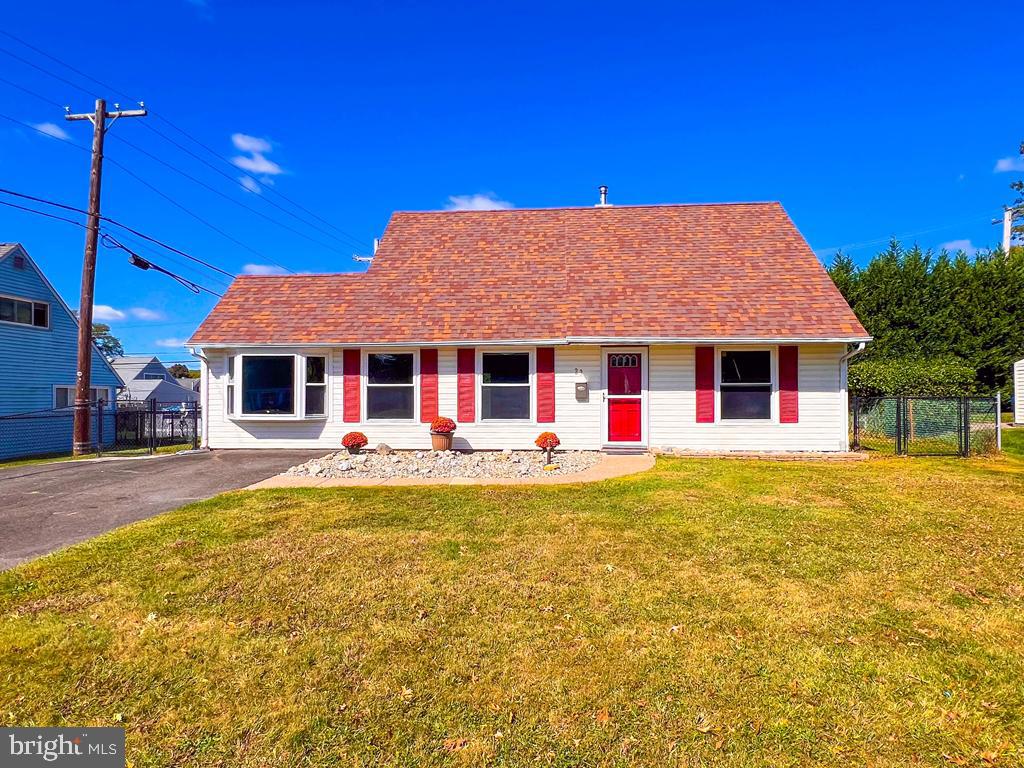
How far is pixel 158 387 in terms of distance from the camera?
122ft

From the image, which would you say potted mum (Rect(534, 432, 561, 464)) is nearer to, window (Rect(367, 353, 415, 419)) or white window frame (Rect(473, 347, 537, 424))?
white window frame (Rect(473, 347, 537, 424))

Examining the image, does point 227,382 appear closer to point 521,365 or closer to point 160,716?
point 521,365

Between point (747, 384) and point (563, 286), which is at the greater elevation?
point (563, 286)

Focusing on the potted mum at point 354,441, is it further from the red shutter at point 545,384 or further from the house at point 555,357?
the red shutter at point 545,384

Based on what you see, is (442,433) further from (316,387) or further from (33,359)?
(33,359)

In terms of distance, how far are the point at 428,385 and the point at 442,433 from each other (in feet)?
4.14

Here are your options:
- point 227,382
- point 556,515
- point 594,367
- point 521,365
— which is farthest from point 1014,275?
point 227,382

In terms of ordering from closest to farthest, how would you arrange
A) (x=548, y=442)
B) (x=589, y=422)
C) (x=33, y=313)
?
(x=548, y=442), (x=589, y=422), (x=33, y=313)

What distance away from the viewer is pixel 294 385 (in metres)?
12.1

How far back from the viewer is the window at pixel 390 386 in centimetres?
1218

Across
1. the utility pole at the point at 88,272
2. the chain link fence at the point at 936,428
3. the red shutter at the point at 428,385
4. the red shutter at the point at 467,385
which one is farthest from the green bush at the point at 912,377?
the utility pole at the point at 88,272

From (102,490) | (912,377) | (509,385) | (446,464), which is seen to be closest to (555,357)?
(509,385)

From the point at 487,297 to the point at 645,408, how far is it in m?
4.65

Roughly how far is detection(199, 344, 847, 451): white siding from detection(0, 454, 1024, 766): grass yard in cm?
545
